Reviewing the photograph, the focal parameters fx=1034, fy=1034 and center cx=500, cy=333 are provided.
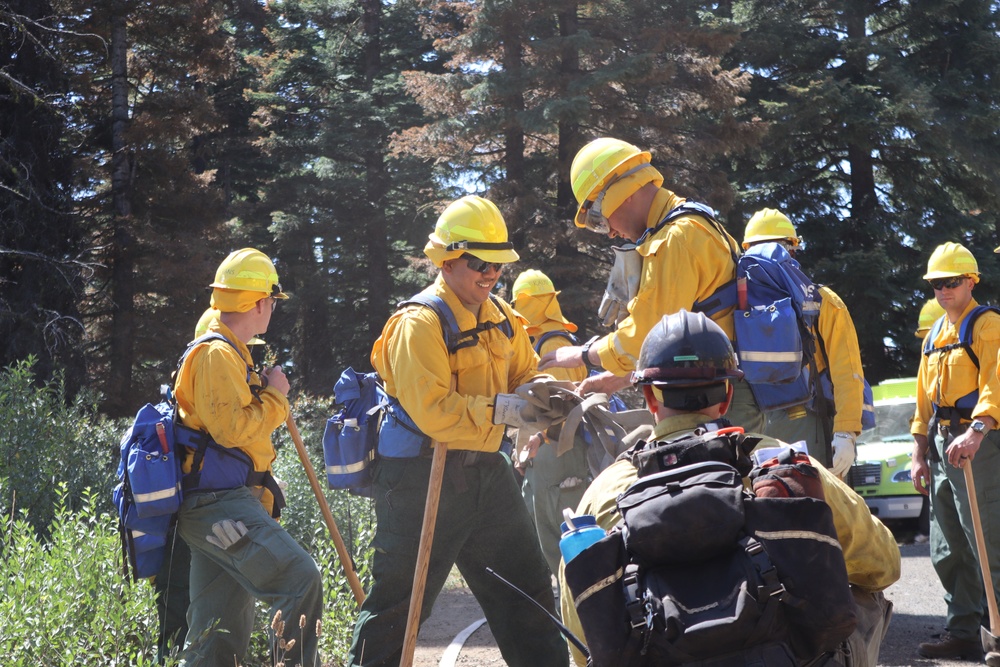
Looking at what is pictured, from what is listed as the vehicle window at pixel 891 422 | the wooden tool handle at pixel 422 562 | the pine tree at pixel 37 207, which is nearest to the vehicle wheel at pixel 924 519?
the vehicle window at pixel 891 422

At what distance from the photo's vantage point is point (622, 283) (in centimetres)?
450

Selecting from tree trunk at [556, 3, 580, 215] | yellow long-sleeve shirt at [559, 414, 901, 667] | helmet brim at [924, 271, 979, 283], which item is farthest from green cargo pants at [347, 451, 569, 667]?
tree trunk at [556, 3, 580, 215]

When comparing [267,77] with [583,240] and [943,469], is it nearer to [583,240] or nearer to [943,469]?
[583,240]

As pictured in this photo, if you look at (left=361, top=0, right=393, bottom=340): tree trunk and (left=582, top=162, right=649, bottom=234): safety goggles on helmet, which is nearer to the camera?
(left=582, top=162, right=649, bottom=234): safety goggles on helmet

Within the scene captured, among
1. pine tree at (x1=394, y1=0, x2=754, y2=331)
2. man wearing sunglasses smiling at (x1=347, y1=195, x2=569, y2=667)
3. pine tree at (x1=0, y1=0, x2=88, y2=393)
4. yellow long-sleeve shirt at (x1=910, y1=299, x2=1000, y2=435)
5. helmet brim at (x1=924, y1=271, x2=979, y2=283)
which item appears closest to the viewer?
man wearing sunglasses smiling at (x1=347, y1=195, x2=569, y2=667)

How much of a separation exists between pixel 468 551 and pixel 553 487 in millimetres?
2449

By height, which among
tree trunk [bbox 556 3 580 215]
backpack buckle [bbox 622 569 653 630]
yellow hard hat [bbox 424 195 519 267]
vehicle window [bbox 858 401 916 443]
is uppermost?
tree trunk [bbox 556 3 580 215]

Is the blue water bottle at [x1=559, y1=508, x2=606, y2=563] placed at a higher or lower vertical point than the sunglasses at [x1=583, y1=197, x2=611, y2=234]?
lower

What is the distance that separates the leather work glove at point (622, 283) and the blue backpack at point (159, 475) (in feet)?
6.03

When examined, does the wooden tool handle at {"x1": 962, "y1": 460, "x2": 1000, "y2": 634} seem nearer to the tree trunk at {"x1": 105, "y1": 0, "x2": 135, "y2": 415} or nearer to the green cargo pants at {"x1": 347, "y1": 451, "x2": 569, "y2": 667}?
the green cargo pants at {"x1": 347, "y1": 451, "x2": 569, "y2": 667}

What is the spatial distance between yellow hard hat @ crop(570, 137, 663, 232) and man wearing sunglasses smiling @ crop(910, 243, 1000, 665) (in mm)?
3196

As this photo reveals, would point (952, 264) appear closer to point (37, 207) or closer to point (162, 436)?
point (162, 436)

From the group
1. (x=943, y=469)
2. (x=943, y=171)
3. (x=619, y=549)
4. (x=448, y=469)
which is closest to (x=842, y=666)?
(x=619, y=549)

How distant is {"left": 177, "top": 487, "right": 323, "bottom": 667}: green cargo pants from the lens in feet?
15.4
